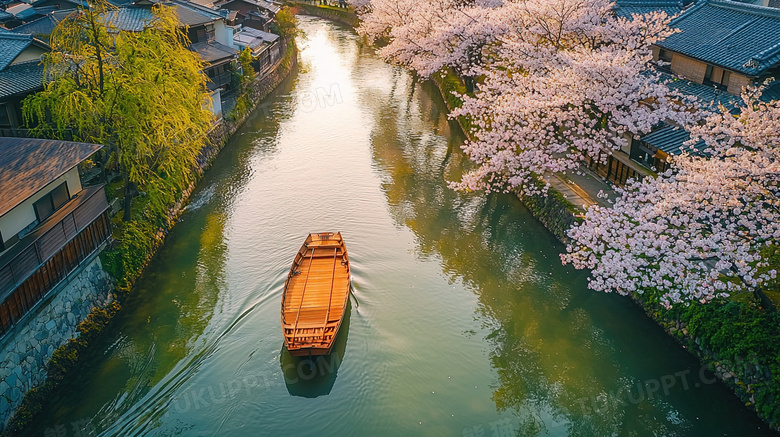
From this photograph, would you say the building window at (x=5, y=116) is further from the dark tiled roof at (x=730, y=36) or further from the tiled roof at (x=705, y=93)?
the dark tiled roof at (x=730, y=36)

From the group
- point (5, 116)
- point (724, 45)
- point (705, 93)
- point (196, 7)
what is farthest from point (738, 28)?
point (196, 7)

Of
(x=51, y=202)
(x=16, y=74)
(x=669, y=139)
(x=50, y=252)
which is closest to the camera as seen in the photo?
(x=50, y=252)

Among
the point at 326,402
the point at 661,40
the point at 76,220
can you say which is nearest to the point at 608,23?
the point at 661,40

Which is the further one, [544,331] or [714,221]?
[544,331]

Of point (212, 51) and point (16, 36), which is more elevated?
point (16, 36)

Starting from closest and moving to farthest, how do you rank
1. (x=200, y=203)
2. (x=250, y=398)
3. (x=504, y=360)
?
(x=250, y=398)
(x=504, y=360)
(x=200, y=203)

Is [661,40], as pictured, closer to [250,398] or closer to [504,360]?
[504,360]

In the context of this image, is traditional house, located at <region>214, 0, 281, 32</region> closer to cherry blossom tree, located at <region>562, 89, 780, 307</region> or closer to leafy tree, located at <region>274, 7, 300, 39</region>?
leafy tree, located at <region>274, 7, 300, 39</region>

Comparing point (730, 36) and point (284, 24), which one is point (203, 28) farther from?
point (730, 36)
